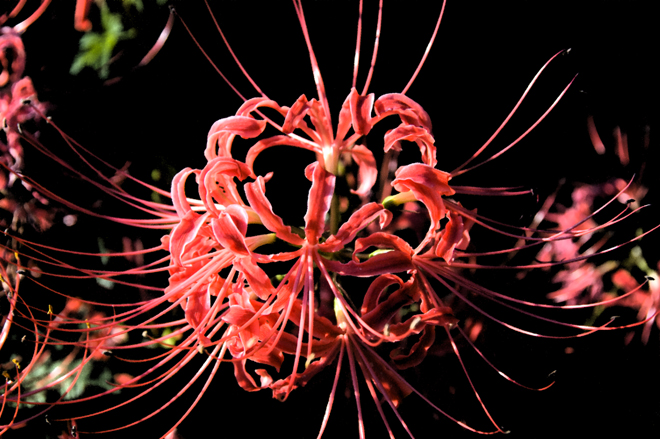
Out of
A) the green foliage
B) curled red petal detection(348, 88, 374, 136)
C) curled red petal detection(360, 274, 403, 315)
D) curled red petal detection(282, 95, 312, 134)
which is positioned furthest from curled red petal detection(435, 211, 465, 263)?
the green foliage

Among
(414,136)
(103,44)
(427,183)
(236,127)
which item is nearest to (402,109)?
(414,136)

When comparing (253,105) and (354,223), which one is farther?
(253,105)

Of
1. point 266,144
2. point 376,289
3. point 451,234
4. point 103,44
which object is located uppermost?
point 103,44

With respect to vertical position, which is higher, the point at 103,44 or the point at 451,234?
the point at 103,44

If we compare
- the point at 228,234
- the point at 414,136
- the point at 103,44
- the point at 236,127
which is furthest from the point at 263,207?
the point at 103,44

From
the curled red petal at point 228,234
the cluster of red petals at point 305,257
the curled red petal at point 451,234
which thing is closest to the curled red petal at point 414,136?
the cluster of red petals at point 305,257

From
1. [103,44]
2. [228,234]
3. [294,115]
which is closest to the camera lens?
[228,234]

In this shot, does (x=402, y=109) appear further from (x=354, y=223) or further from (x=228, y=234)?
(x=228, y=234)

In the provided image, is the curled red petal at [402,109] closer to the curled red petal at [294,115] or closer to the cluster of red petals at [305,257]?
the cluster of red petals at [305,257]

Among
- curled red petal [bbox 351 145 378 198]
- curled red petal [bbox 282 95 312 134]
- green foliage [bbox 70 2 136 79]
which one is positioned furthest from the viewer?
green foliage [bbox 70 2 136 79]

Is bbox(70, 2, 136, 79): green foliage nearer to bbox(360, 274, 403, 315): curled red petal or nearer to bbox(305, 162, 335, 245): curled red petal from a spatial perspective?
bbox(305, 162, 335, 245): curled red petal

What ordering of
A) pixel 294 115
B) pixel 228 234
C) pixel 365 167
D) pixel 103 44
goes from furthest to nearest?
1. pixel 103 44
2. pixel 365 167
3. pixel 294 115
4. pixel 228 234

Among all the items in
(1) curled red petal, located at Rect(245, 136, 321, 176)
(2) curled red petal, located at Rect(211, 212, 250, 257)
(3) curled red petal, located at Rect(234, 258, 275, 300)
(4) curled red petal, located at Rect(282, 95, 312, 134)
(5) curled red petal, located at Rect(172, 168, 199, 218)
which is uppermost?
(4) curled red petal, located at Rect(282, 95, 312, 134)
